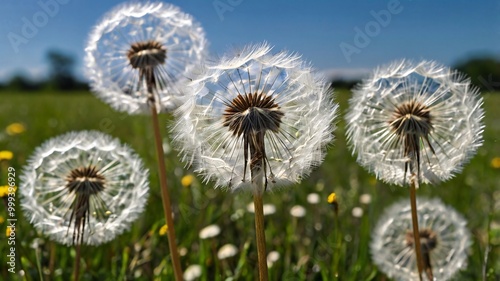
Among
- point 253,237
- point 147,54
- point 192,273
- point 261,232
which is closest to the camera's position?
point 261,232

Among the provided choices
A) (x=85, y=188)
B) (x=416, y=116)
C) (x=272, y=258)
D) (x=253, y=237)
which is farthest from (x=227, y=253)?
(x=416, y=116)

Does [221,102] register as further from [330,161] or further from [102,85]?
[330,161]

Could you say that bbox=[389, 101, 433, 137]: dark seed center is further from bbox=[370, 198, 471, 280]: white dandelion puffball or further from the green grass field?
bbox=[370, 198, 471, 280]: white dandelion puffball

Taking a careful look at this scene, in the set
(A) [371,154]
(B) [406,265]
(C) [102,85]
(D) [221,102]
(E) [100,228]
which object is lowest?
(B) [406,265]

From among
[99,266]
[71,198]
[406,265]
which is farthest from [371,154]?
[99,266]

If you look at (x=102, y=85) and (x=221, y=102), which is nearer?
(x=221, y=102)

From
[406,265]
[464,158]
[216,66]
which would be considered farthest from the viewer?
[406,265]

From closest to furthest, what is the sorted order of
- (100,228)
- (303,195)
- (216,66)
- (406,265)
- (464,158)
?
(216,66), (464,158), (100,228), (406,265), (303,195)

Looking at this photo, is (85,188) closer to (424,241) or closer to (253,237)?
(253,237)
